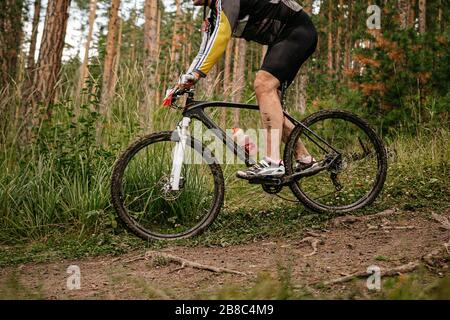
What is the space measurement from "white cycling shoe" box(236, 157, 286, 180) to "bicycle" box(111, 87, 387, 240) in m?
0.05

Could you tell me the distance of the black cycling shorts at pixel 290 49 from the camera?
355cm

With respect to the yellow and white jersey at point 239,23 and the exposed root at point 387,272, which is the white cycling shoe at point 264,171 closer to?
the yellow and white jersey at point 239,23

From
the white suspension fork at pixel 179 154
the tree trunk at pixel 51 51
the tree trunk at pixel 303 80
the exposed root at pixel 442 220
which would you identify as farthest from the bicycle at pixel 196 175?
the tree trunk at pixel 303 80

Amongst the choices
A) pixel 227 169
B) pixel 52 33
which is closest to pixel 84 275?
pixel 227 169

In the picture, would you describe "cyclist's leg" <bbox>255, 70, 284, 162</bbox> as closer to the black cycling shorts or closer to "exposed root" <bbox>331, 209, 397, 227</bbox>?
the black cycling shorts

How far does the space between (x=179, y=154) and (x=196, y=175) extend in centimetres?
59

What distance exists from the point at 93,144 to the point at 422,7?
12.3 m

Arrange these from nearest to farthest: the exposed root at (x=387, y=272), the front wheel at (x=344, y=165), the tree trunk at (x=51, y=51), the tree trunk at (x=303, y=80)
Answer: the exposed root at (x=387, y=272)
the front wheel at (x=344, y=165)
the tree trunk at (x=51, y=51)
the tree trunk at (x=303, y=80)

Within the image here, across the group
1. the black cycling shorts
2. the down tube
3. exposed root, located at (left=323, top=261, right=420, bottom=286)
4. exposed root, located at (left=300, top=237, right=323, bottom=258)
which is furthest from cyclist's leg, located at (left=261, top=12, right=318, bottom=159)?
exposed root, located at (left=323, top=261, right=420, bottom=286)

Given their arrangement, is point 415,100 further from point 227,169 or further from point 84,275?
point 84,275

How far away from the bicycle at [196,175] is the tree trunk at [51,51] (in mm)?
1675

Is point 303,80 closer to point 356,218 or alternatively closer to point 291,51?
point 291,51

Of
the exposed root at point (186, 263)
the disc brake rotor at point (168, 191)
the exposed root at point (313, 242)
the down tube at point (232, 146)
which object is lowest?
the exposed root at point (186, 263)
